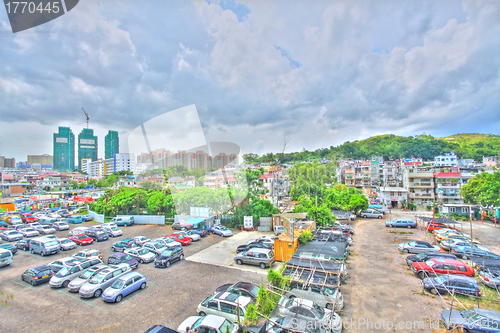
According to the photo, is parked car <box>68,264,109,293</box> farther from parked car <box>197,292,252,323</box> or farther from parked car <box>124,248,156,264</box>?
parked car <box>197,292,252,323</box>

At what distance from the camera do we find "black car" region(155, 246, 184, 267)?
1130 cm

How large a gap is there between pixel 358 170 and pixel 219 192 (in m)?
40.3

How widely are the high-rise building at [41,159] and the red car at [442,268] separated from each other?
188187 mm

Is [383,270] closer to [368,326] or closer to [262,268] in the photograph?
[368,326]

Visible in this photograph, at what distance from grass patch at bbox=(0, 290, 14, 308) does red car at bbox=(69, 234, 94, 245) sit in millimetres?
6515

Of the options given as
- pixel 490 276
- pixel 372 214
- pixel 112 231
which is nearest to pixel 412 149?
pixel 372 214

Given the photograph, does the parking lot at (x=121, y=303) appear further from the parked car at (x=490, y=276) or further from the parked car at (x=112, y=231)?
the parked car at (x=490, y=276)

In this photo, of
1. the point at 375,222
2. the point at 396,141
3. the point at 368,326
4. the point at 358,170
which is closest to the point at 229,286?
the point at 368,326

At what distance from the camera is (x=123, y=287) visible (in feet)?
27.3

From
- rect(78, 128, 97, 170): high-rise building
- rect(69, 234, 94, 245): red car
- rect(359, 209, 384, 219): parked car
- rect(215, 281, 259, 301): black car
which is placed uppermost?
rect(78, 128, 97, 170): high-rise building

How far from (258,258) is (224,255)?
2738mm

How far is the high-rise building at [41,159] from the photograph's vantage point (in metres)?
143

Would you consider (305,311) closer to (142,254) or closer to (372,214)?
(142,254)

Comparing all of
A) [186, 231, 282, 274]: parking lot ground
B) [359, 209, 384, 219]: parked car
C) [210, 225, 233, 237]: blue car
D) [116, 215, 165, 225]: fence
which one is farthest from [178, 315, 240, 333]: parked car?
[359, 209, 384, 219]: parked car
